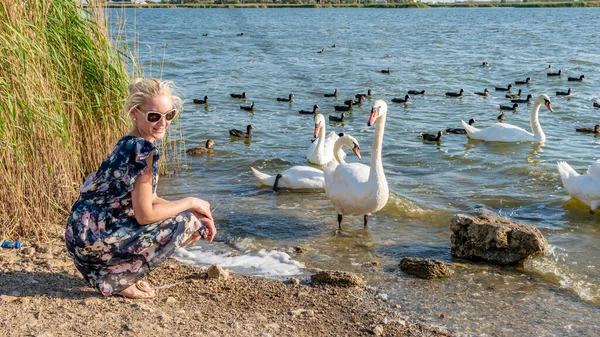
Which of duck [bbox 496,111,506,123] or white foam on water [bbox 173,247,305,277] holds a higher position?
duck [bbox 496,111,506,123]

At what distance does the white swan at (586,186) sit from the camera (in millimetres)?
8961

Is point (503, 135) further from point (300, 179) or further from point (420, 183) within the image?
point (300, 179)

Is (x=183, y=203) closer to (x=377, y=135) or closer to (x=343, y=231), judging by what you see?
(x=343, y=231)

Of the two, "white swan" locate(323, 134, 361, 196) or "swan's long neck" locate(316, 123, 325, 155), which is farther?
"swan's long neck" locate(316, 123, 325, 155)

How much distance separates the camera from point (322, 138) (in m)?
12.3

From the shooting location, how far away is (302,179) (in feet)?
32.9

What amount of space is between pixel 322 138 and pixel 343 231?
4312 millimetres

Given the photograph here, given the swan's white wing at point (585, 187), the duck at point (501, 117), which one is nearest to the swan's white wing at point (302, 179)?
the swan's white wing at point (585, 187)

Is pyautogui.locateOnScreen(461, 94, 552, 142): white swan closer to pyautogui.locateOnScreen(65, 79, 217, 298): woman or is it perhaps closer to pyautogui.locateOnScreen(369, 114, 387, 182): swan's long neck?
pyautogui.locateOnScreen(369, 114, 387, 182): swan's long neck

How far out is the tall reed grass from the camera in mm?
5801

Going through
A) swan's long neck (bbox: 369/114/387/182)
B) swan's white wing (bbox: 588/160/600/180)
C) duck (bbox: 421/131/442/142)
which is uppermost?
swan's long neck (bbox: 369/114/387/182)

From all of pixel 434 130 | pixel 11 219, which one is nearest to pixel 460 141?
pixel 434 130

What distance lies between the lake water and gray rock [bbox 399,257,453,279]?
89mm

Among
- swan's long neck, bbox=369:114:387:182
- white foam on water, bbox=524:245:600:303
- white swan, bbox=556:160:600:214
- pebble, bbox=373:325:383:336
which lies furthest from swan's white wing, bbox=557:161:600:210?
pebble, bbox=373:325:383:336
